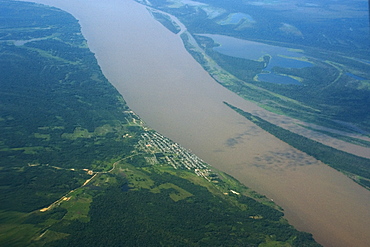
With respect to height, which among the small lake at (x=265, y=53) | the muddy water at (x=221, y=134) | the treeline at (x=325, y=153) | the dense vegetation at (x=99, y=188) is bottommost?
the dense vegetation at (x=99, y=188)

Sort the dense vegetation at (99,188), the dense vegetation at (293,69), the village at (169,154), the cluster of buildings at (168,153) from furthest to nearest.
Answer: the dense vegetation at (293,69) < the cluster of buildings at (168,153) < the village at (169,154) < the dense vegetation at (99,188)

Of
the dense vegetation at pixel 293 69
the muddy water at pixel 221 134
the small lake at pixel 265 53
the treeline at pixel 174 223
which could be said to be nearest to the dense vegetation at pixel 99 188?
the treeline at pixel 174 223

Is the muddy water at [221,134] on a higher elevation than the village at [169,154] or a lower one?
higher

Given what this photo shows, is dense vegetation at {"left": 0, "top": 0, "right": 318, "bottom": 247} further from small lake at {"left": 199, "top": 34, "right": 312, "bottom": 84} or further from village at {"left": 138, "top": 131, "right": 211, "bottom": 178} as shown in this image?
small lake at {"left": 199, "top": 34, "right": 312, "bottom": 84}

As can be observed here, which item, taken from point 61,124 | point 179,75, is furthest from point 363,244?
point 179,75

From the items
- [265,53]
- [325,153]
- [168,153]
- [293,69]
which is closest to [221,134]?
[168,153]

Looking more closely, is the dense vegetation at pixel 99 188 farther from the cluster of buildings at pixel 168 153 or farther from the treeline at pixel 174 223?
the cluster of buildings at pixel 168 153

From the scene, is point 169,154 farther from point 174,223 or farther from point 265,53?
point 265,53
